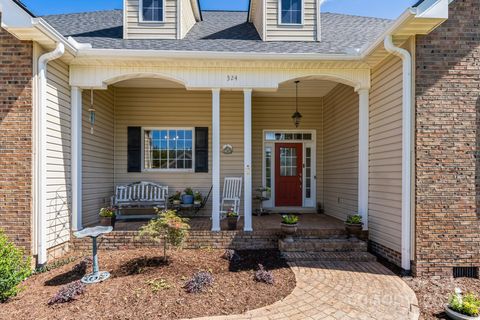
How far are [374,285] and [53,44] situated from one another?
19.0ft

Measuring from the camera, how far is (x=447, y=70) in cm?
407

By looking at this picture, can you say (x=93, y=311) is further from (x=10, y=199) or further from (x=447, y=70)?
(x=447, y=70)

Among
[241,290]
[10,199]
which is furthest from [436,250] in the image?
[10,199]

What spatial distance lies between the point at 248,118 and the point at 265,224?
2.22 meters

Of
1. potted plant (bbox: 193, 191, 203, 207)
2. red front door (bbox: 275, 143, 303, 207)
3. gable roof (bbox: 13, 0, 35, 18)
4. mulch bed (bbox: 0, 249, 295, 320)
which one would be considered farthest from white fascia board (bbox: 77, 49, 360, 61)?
mulch bed (bbox: 0, 249, 295, 320)

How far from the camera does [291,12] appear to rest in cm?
639

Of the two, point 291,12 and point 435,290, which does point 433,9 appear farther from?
point 435,290

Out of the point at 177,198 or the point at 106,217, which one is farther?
the point at 177,198

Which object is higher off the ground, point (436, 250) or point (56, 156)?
point (56, 156)

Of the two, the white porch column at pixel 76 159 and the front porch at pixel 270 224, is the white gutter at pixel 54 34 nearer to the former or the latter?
the white porch column at pixel 76 159

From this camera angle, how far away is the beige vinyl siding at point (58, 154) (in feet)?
14.7

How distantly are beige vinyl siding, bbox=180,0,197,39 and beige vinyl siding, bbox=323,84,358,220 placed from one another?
3.90 metres

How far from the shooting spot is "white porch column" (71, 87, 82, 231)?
5086 mm

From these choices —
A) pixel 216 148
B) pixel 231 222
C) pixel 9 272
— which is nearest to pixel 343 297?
pixel 231 222
